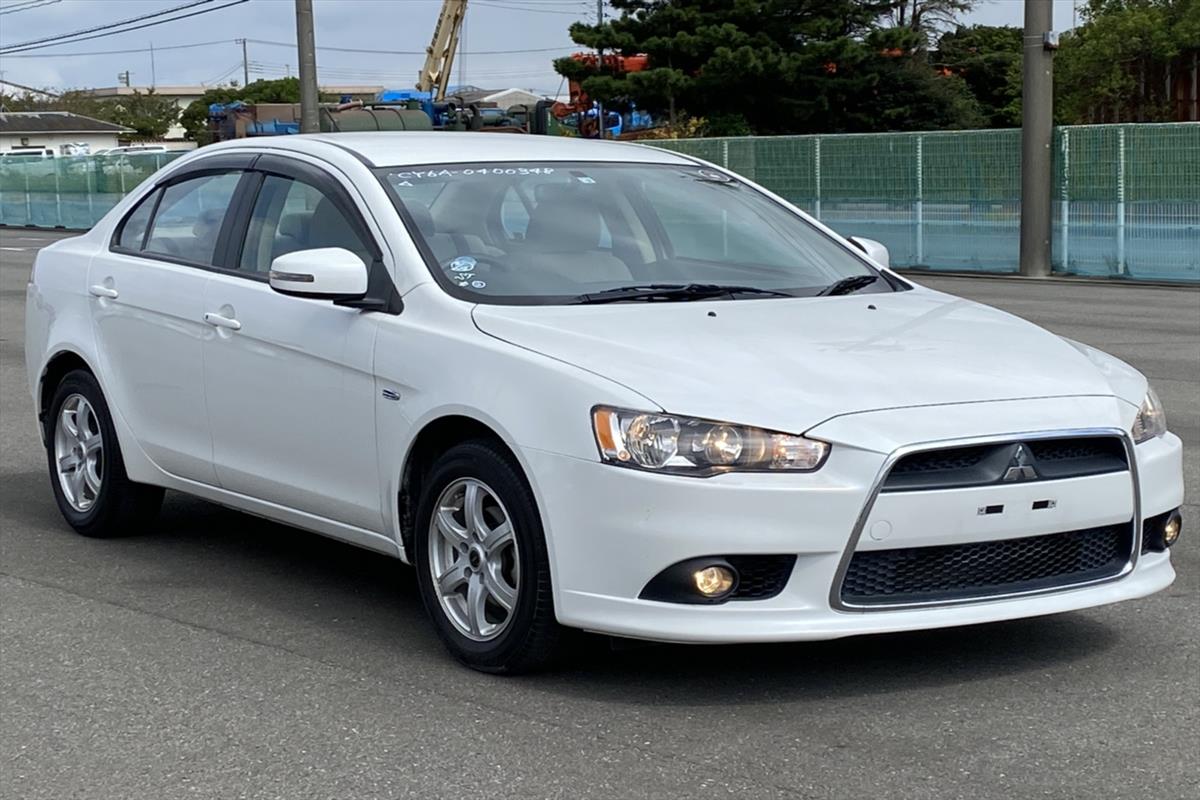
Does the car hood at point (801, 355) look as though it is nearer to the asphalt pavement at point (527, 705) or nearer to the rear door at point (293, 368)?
the rear door at point (293, 368)

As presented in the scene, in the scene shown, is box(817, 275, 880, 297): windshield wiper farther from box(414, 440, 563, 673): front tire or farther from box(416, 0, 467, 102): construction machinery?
box(416, 0, 467, 102): construction machinery

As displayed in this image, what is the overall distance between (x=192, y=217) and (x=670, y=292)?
2.12 metres

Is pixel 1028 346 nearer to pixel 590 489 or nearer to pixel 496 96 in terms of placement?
pixel 590 489

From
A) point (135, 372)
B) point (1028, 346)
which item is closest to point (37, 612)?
point (135, 372)

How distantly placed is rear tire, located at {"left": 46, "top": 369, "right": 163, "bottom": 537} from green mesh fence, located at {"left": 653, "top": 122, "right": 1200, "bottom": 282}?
17.6m

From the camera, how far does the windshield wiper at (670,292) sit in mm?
5480

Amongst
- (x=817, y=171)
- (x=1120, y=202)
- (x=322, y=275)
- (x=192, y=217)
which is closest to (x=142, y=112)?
(x=817, y=171)

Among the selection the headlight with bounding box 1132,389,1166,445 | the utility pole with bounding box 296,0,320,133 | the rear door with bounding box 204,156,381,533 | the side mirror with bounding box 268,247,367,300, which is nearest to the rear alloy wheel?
the rear door with bounding box 204,156,381,533

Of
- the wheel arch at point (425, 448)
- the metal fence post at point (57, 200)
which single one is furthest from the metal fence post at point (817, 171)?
the metal fence post at point (57, 200)

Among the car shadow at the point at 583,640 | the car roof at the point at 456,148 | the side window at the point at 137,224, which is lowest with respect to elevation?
the car shadow at the point at 583,640

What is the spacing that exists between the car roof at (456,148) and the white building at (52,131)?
109505 mm

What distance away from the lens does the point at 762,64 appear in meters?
54.5

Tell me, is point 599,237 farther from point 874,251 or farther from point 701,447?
point 701,447

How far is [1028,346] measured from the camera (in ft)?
17.2
